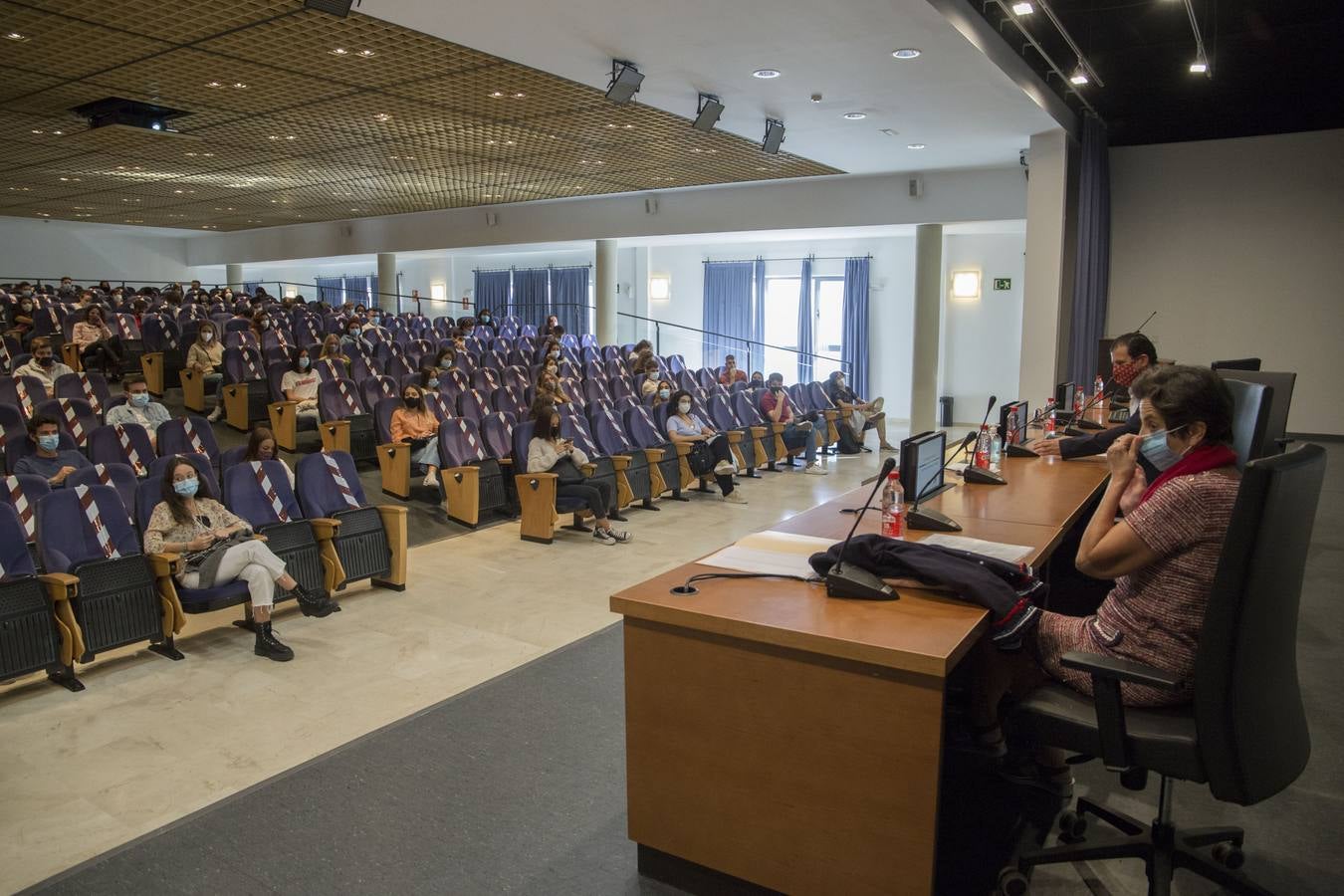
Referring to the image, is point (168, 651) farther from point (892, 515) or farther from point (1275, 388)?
point (1275, 388)

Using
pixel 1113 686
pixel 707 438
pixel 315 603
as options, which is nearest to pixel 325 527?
pixel 315 603

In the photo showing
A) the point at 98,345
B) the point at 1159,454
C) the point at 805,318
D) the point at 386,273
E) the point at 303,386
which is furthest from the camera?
the point at 386,273

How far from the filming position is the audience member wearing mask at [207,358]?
362 inches

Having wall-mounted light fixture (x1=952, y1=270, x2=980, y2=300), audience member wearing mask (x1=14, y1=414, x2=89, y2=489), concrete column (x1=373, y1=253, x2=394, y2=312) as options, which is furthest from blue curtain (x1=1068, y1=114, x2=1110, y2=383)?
concrete column (x1=373, y1=253, x2=394, y2=312)

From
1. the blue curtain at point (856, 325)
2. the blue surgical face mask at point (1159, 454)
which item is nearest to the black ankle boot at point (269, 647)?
the blue surgical face mask at point (1159, 454)

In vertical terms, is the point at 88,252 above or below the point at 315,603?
above

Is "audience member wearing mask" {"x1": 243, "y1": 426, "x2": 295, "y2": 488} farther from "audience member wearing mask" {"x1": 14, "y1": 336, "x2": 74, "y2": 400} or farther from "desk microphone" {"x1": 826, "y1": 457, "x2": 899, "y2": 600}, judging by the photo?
"desk microphone" {"x1": 826, "y1": 457, "x2": 899, "y2": 600}

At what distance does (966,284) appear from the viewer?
44.3 ft

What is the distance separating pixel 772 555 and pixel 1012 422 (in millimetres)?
3086

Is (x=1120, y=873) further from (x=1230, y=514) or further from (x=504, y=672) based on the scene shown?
(x=504, y=672)

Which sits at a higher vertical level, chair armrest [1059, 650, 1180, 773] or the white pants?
chair armrest [1059, 650, 1180, 773]

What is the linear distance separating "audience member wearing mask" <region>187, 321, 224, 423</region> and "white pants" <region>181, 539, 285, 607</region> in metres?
5.25

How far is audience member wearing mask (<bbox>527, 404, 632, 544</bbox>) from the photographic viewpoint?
6742 mm

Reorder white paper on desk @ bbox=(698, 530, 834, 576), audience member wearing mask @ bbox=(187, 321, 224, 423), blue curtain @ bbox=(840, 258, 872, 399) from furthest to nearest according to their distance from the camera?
blue curtain @ bbox=(840, 258, 872, 399) < audience member wearing mask @ bbox=(187, 321, 224, 423) < white paper on desk @ bbox=(698, 530, 834, 576)
